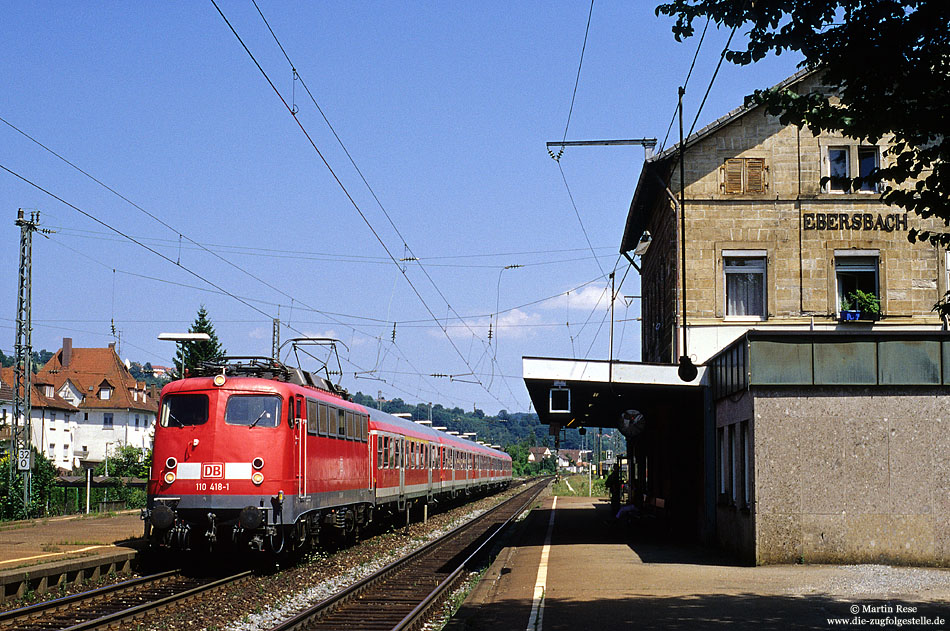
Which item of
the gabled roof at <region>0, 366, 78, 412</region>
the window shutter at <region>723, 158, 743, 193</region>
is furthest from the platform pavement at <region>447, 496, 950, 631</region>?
the gabled roof at <region>0, 366, 78, 412</region>

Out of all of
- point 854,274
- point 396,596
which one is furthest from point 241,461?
point 854,274

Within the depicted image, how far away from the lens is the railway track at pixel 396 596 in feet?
40.3

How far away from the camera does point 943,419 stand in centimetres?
1600

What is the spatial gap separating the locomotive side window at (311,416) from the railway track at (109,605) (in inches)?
126

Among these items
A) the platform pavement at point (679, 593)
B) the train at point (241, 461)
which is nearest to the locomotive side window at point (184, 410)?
the train at point (241, 461)

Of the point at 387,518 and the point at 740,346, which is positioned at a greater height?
the point at 740,346

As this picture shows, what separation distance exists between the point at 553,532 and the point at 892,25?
1927 centimetres

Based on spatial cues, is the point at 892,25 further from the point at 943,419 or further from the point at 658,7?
the point at 943,419

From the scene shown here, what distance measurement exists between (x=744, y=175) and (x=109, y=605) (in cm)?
1740

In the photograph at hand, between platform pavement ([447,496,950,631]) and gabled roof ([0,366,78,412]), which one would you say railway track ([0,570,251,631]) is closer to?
platform pavement ([447,496,950,631])

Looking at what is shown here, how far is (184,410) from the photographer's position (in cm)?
1706

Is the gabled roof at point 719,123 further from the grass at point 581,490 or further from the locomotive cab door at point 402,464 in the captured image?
the grass at point 581,490

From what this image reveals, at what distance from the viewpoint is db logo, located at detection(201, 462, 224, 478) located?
16516mm

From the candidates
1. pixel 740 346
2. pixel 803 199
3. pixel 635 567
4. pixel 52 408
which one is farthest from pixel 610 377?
pixel 52 408
